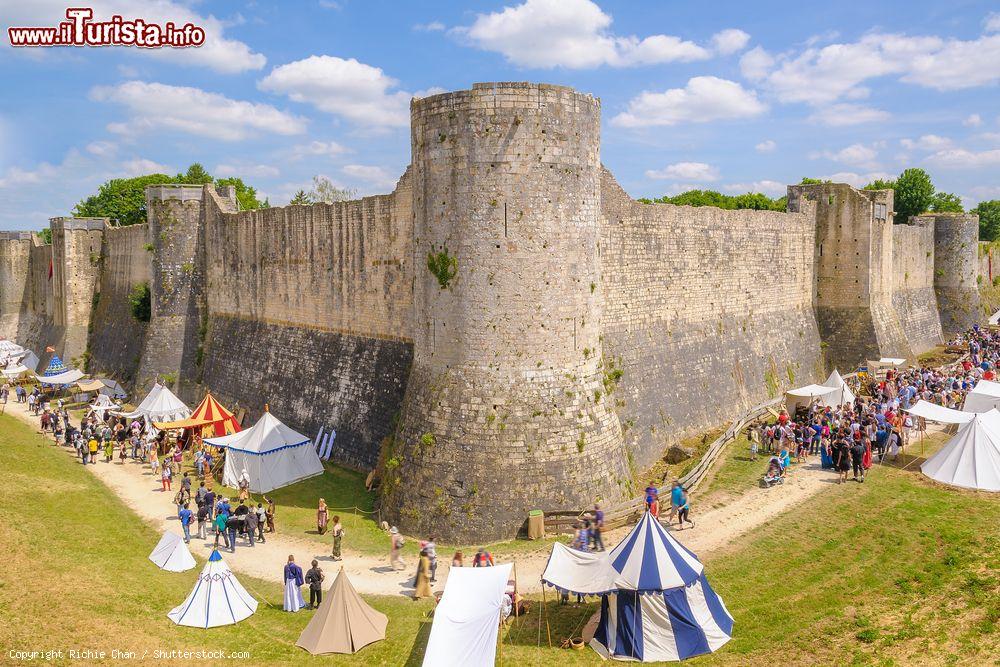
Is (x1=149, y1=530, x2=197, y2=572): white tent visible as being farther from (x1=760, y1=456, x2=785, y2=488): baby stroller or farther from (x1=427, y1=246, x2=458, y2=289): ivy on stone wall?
(x1=760, y1=456, x2=785, y2=488): baby stroller

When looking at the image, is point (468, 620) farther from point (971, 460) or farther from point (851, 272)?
point (851, 272)

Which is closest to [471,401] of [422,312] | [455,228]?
[422,312]

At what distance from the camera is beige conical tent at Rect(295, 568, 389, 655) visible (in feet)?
34.1

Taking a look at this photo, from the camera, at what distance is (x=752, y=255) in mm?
23781

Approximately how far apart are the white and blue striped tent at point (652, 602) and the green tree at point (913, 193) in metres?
51.6

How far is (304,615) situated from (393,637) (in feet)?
6.17

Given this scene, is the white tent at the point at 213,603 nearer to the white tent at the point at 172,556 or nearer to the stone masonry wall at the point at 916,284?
the white tent at the point at 172,556

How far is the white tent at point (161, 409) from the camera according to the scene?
22438mm

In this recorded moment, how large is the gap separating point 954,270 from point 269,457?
34.7m

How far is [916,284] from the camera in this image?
33125 mm

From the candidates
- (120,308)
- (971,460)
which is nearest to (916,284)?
(971,460)

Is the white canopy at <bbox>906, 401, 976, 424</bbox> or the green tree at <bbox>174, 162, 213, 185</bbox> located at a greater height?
the green tree at <bbox>174, 162, 213, 185</bbox>

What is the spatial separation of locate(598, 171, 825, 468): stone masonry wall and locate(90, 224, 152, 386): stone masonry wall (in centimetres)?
2134

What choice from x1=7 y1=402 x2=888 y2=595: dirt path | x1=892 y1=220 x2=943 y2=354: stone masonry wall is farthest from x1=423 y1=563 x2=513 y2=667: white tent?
x1=892 y1=220 x2=943 y2=354: stone masonry wall
